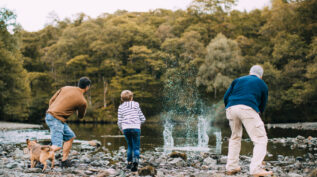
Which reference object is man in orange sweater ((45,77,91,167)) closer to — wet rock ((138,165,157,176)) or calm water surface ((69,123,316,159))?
wet rock ((138,165,157,176))

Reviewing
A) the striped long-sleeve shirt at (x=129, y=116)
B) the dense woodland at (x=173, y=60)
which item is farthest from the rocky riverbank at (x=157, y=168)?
the dense woodland at (x=173, y=60)

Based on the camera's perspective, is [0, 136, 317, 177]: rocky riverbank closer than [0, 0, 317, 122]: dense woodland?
Yes

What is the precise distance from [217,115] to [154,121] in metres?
9.98

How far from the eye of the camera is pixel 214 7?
5622cm

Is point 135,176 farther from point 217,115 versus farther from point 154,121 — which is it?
point 154,121

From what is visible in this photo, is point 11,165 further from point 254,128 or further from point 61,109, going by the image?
point 254,128

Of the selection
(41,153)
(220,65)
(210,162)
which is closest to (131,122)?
(41,153)

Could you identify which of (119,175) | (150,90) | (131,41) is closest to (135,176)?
(119,175)

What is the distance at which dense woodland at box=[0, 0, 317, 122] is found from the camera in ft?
118

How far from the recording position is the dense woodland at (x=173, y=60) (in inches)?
1411

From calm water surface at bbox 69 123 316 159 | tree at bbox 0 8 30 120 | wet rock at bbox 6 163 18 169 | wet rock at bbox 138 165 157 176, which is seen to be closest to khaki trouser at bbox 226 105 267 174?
wet rock at bbox 138 165 157 176

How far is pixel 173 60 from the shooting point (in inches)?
1826

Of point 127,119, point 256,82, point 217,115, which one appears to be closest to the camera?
point 256,82

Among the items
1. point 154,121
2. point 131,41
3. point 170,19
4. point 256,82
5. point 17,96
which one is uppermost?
point 170,19
